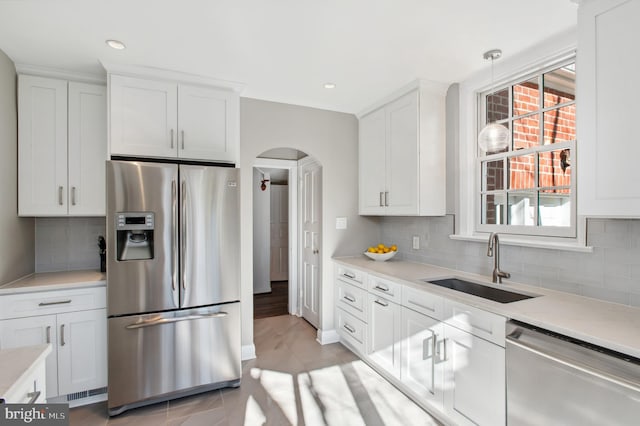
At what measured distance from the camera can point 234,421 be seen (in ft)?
7.20

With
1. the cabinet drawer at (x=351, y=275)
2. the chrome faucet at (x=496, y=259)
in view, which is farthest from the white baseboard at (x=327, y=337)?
the chrome faucet at (x=496, y=259)

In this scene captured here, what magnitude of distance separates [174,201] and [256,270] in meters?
3.51

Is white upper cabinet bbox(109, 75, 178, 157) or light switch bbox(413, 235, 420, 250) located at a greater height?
white upper cabinet bbox(109, 75, 178, 157)

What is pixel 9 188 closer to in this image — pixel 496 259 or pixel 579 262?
pixel 496 259

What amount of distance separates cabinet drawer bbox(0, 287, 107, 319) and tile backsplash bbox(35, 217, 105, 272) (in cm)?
60

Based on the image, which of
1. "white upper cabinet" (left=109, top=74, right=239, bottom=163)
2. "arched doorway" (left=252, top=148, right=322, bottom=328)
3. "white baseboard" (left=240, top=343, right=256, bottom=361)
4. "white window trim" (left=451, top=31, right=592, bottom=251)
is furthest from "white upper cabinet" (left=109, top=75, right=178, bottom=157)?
"white window trim" (left=451, top=31, right=592, bottom=251)

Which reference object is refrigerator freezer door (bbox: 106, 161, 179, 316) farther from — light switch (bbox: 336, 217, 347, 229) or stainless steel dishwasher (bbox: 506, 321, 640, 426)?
stainless steel dishwasher (bbox: 506, 321, 640, 426)

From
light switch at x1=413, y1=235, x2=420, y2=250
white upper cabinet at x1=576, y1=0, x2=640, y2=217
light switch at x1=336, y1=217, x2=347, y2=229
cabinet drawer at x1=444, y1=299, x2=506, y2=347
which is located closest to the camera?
white upper cabinet at x1=576, y1=0, x2=640, y2=217

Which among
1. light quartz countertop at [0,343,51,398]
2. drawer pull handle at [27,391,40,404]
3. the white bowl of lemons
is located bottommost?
drawer pull handle at [27,391,40,404]

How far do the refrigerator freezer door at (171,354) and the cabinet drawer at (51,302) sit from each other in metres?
0.30

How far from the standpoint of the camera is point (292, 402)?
2.41m

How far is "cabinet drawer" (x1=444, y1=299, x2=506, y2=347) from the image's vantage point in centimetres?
172

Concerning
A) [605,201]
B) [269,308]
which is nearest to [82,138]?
[269,308]

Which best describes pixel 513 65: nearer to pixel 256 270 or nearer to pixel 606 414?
pixel 606 414
